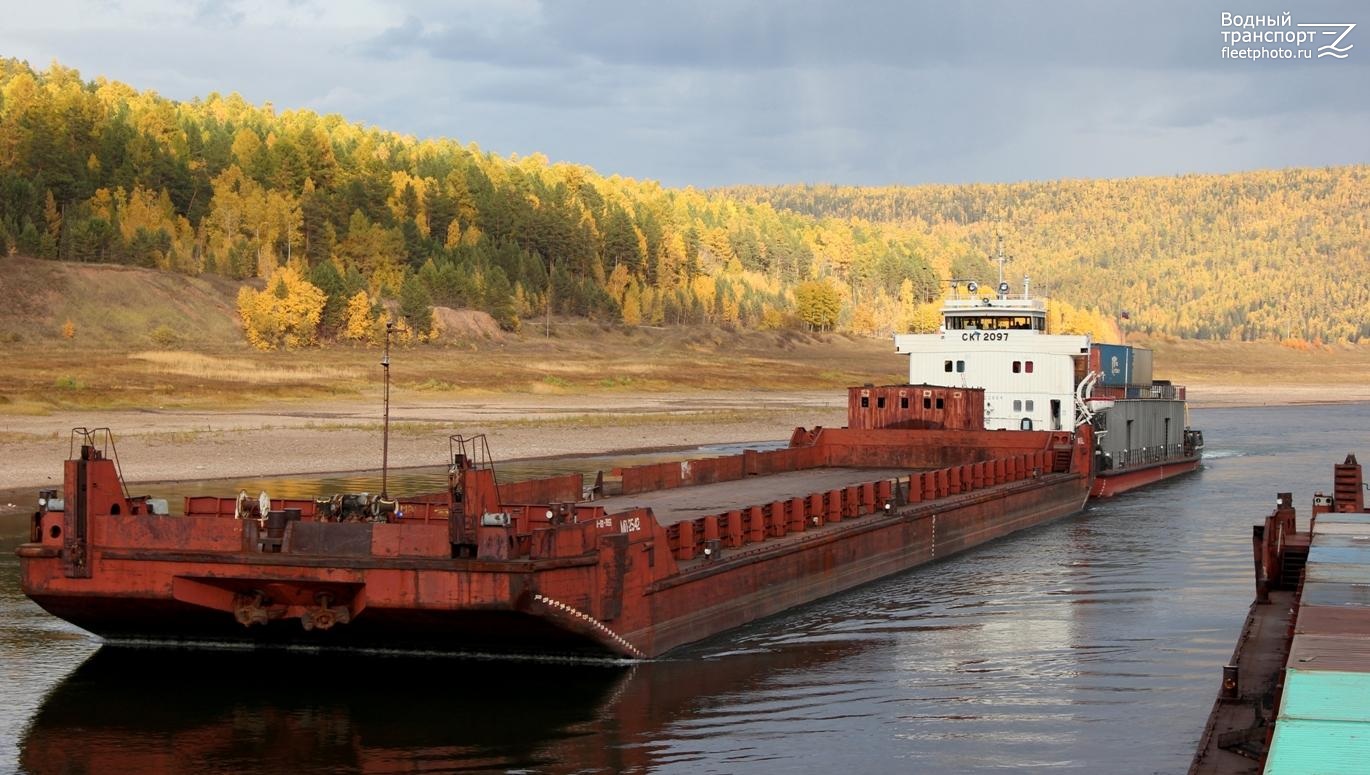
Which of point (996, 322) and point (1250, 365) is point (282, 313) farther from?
point (1250, 365)

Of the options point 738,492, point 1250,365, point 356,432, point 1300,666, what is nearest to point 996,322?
point 738,492

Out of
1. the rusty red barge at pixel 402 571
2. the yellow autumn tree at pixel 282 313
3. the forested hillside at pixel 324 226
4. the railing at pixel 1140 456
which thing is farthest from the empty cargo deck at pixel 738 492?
the forested hillside at pixel 324 226

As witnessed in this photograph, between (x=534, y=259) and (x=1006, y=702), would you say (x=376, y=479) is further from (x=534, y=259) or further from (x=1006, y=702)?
(x=534, y=259)

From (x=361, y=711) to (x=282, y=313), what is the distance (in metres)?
91.1

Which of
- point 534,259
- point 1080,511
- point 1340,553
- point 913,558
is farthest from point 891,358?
point 1340,553

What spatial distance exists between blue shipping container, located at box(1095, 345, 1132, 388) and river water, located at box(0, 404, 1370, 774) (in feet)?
77.8

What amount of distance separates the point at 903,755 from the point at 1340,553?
241 inches

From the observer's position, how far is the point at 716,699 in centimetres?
1880

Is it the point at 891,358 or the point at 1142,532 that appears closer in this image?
the point at 1142,532

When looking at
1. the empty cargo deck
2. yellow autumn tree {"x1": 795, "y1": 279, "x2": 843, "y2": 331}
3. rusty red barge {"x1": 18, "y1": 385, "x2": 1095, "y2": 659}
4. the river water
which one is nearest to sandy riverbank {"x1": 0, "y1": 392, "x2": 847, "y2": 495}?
the empty cargo deck

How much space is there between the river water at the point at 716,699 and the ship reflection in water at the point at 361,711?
0.11 ft

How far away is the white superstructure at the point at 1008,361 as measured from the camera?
44031 mm

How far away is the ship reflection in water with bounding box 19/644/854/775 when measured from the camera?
16.4 metres

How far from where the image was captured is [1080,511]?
133ft
